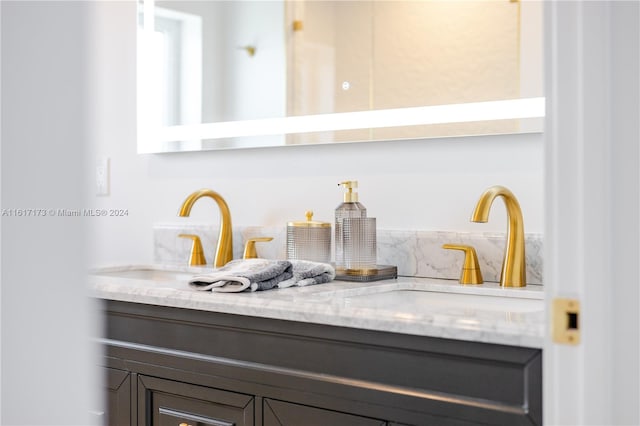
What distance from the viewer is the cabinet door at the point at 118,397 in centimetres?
154

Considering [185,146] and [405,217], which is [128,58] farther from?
[405,217]

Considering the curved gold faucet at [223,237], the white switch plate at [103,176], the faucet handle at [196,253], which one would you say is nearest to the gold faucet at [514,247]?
the curved gold faucet at [223,237]

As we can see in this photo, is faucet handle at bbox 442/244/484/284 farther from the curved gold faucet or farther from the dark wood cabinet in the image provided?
the curved gold faucet

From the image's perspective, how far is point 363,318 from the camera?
1.18 metres

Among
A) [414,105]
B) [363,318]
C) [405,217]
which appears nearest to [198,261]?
[405,217]

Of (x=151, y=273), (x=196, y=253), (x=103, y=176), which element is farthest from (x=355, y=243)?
(x=103, y=176)

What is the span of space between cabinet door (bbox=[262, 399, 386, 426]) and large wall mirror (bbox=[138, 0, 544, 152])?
735 mm

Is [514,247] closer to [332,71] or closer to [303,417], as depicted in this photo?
[303,417]

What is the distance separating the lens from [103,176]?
2.36 metres

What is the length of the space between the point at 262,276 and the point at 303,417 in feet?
1.05

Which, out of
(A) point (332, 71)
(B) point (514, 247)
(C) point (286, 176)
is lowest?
(B) point (514, 247)

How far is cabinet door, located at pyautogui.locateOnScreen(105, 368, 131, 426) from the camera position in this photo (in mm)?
1536

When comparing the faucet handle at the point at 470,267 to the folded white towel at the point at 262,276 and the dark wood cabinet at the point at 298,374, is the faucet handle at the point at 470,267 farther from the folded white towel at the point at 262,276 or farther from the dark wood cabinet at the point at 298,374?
the dark wood cabinet at the point at 298,374

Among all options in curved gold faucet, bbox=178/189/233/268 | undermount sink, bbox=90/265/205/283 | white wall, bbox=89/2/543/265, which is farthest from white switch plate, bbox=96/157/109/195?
curved gold faucet, bbox=178/189/233/268
